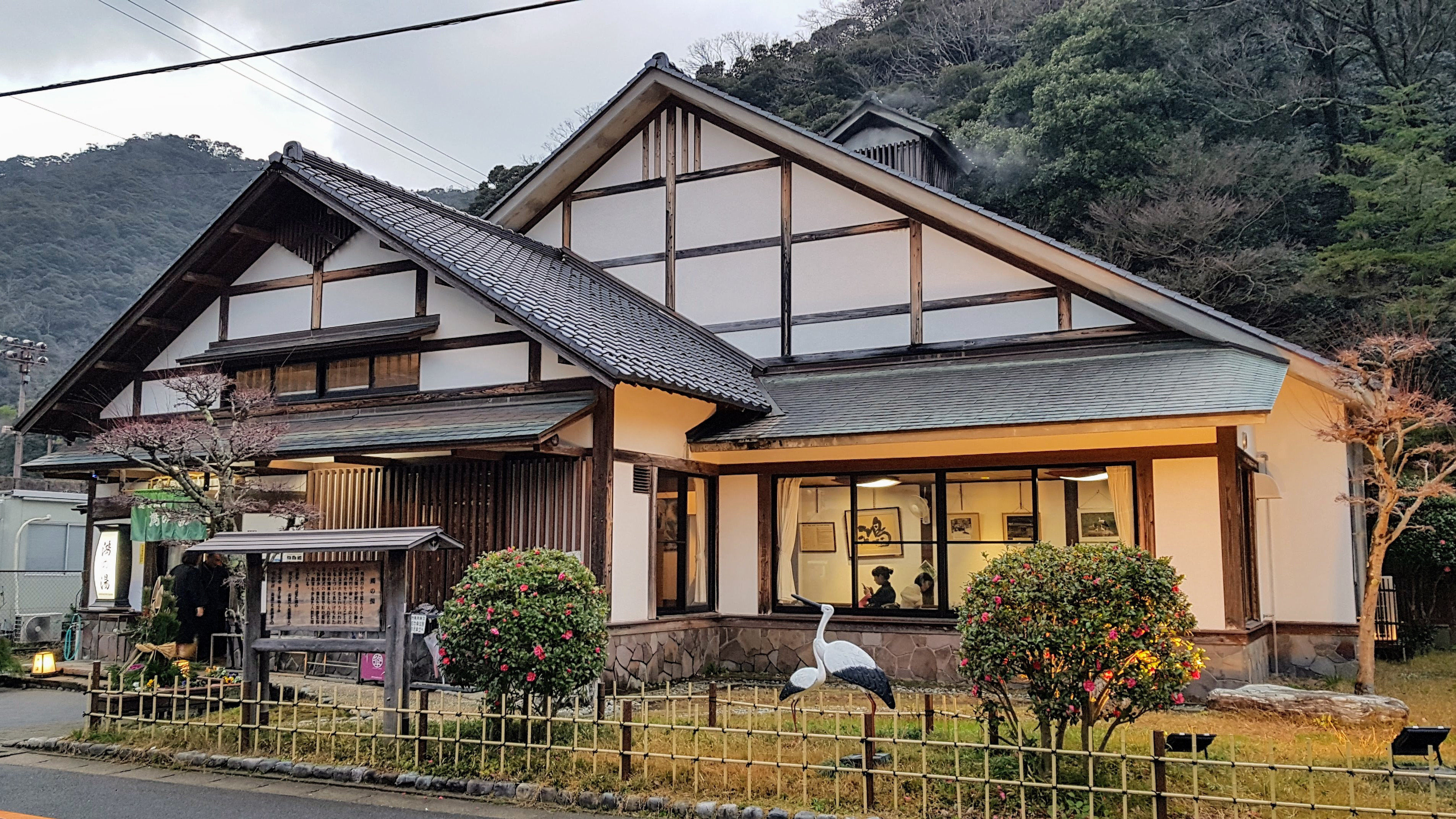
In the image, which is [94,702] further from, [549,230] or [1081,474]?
[1081,474]

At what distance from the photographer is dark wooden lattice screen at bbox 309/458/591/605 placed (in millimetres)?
11797

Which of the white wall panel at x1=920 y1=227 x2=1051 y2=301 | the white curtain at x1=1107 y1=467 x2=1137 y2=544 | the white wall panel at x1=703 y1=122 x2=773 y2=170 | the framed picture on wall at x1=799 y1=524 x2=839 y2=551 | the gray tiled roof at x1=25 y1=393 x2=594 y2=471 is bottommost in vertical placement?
the framed picture on wall at x1=799 y1=524 x2=839 y2=551

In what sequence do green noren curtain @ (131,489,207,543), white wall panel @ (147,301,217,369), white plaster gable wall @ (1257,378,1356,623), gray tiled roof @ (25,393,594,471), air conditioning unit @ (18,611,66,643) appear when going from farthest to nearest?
air conditioning unit @ (18,611,66,643) → white wall panel @ (147,301,217,369) → green noren curtain @ (131,489,207,543) → white plaster gable wall @ (1257,378,1356,623) → gray tiled roof @ (25,393,594,471)

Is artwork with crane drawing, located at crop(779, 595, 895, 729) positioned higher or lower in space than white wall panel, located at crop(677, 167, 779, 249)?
lower

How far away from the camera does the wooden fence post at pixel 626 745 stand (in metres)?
7.44

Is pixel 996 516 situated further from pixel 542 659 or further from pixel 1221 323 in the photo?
pixel 542 659

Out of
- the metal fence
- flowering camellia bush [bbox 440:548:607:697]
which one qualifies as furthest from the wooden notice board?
flowering camellia bush [bbox 440:548:607:697]

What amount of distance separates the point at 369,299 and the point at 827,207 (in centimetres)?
624

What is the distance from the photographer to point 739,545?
45.5 feet

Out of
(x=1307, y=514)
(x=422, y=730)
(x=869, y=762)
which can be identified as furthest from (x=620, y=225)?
(x=869, y=762)

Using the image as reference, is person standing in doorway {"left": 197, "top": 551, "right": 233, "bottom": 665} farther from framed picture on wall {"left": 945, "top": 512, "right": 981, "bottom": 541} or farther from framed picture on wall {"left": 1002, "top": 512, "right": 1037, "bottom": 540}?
framed picture on wall {"left": 1002, "top": 512, "right": 1037, "bottom": 540}

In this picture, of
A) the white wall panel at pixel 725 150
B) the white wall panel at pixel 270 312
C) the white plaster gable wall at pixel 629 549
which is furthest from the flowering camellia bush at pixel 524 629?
the white wall panel at pixel 725 150

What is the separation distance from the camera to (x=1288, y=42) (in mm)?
29531

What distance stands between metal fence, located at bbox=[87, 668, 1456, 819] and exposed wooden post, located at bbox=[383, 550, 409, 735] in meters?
0.20
